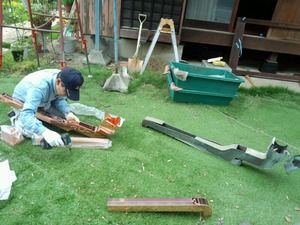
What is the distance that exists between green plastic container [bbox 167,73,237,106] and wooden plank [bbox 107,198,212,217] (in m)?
2.20

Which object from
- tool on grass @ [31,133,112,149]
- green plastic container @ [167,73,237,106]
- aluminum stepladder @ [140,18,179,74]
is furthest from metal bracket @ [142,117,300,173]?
aluminum stepladder @ [140,18,179,74]

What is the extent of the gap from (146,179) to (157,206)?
0.40 meters

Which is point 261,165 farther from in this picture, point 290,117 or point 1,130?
point 1,130

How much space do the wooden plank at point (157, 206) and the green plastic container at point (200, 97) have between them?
7.23ft

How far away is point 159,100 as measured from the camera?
4164mm

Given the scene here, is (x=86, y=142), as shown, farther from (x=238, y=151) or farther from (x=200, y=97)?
(x=200, y=97)

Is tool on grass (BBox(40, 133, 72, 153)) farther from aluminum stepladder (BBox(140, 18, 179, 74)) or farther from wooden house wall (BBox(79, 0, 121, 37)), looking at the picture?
wooden house wall (BBox(79, 0, 121, 37))

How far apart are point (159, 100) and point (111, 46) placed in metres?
2.27

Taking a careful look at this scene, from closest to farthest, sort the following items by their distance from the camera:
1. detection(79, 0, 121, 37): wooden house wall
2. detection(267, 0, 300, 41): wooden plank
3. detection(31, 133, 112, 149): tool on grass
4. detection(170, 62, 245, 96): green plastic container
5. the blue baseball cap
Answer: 1. the blue baseball cap
2. detection(31, 133, 112, 149): tool on grass
3. detection(170, 62, 245, 96): green plastic container
4. detection(79, 0, 121, 37): wooden house wall
5. detection(267, 0, 300, 41): wooden plank

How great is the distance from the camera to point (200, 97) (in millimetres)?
4117

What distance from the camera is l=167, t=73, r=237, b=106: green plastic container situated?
404 cm

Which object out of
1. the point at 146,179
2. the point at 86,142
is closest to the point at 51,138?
the point at 86,142

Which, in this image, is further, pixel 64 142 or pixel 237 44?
pixel 237 44

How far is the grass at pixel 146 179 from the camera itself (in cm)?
203
